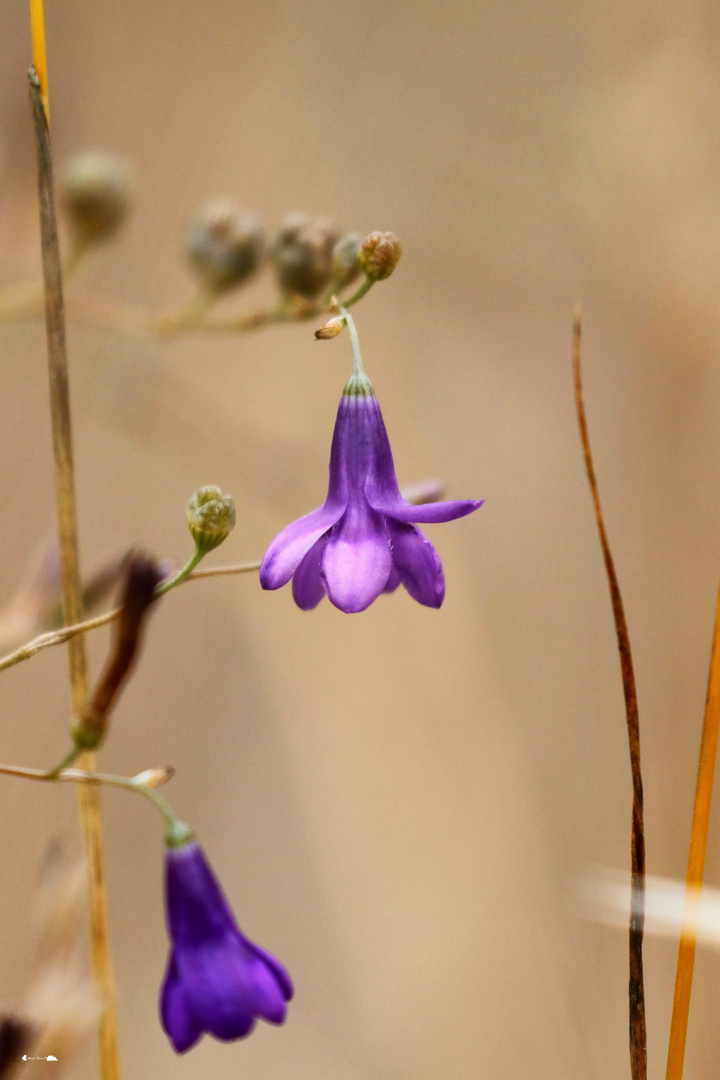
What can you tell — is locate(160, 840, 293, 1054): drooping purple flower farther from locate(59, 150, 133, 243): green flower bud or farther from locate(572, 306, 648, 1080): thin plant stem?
locate(59, 150, 133, 243): green flower bud

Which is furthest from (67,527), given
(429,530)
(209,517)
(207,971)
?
(429,530)

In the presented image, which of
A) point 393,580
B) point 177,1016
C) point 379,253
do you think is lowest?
point 177,1016

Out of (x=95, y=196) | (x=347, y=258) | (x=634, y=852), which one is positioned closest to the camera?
(x=634, y=852)

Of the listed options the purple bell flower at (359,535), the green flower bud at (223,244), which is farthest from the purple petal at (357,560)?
the green flower bud at (223,244)

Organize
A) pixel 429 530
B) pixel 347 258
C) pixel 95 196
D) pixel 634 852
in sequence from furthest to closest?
pixel 429 530 → pixel 95 196 → pixel 347 258 → pixel 634 852

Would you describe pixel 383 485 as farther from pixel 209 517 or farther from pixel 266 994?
pixel 266 994

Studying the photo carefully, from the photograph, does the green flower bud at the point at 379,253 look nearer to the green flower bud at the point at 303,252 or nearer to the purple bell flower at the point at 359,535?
the purple bell flower at the point at 359,535

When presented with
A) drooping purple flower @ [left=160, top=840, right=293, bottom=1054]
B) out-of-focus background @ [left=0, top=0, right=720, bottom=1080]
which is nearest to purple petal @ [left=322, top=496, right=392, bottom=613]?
drooping purple flower @ [left=160, top=840, right=293, bottom=1054]
